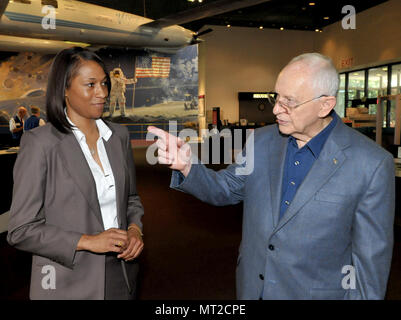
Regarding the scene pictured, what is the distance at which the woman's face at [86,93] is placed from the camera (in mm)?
1495

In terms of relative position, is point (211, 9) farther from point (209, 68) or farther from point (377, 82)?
point (377, 82)

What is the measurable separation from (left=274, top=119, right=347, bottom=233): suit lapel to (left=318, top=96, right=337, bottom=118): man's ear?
5.1 inches

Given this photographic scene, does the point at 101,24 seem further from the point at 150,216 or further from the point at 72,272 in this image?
the point at 72,272

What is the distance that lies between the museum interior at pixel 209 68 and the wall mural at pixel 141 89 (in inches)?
2.0

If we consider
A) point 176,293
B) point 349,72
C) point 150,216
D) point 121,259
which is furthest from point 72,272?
point 349,72

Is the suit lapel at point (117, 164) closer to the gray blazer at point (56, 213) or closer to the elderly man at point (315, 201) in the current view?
the gray blazer at point (56, 213)

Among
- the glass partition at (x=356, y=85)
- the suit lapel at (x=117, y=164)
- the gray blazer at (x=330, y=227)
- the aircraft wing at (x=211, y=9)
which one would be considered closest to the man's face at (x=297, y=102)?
the gray blazer at (x=330, y=227)

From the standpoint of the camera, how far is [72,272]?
1.41 metres

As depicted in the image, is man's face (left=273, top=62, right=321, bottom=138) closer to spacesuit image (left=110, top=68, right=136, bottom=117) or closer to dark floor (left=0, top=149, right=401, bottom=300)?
dark floor (left=0, top=149, right=401, bottom=300)

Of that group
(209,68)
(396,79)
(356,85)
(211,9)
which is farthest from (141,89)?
(396,79)

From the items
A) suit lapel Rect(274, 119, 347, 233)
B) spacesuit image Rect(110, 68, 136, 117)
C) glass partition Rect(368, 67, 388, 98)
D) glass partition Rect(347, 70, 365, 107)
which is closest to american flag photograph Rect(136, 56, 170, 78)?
spacesuit image Rect(110, 68, 136, 117)

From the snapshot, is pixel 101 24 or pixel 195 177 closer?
pixel 195 177

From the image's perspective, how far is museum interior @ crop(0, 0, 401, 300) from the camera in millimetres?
9008
